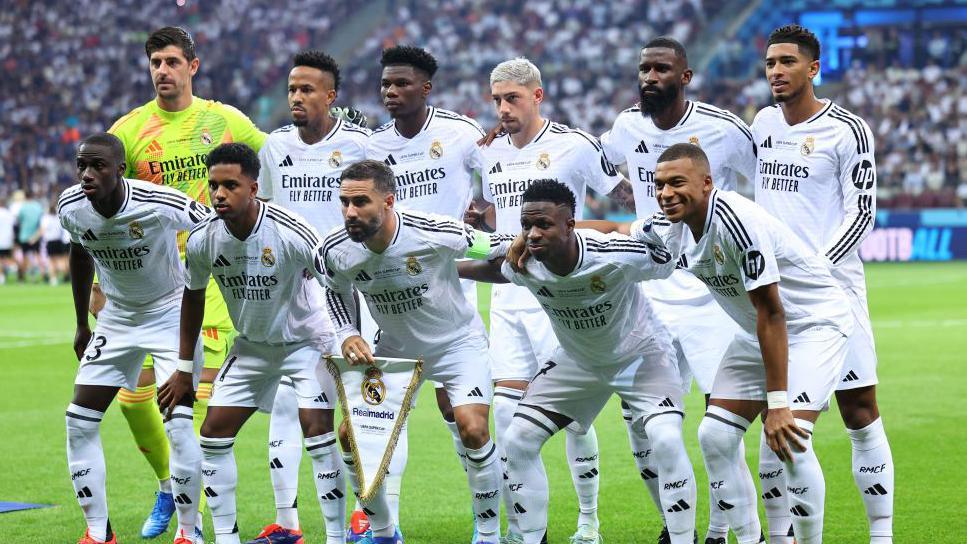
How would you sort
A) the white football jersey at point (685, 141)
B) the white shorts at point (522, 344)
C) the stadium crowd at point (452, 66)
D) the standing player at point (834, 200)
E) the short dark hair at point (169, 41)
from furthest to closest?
the stadium crowd at point (452, 66)
the short dark hair at point (169, 41)
the white shorts at point (522, 344)
the white football jersey at point (685, 141)
the standing player at point (834, 200)

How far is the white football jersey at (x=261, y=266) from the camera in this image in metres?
6.96

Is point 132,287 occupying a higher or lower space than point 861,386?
higher

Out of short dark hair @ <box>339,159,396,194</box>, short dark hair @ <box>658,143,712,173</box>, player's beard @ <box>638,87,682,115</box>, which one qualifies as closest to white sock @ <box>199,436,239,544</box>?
short dark hair @ <box>339,159,396,194</box>

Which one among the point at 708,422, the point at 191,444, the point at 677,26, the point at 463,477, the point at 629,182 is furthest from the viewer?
the point at 677,26

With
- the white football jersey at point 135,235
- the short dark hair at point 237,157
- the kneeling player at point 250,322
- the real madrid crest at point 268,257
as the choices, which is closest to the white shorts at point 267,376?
the kneeling player at point 250,322

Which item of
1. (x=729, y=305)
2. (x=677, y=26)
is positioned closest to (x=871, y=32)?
(x=677, y=26)

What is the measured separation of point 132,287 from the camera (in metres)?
7.45

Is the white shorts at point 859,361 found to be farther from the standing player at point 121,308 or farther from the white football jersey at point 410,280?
the standing player at point 121,308

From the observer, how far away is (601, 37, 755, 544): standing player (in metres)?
7.37

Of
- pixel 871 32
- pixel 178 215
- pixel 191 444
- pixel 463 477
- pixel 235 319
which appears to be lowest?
pixel 463 477

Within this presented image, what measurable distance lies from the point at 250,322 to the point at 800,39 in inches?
132

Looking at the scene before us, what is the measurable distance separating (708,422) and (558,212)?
4.20 feet

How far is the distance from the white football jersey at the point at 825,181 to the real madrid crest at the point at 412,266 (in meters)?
1.93

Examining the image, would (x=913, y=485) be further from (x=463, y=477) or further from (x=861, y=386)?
(x=463, y=477)
